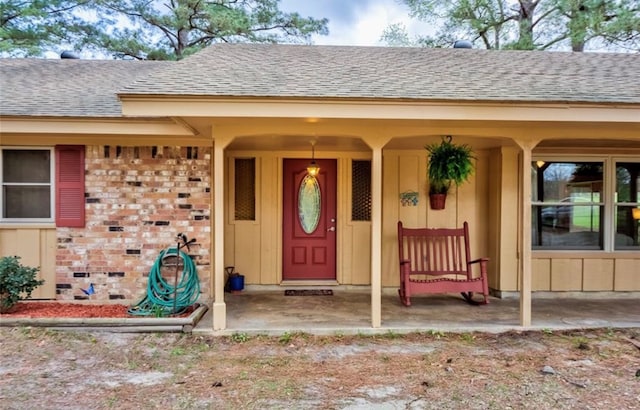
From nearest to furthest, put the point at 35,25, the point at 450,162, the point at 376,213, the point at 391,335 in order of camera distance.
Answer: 1. the point at 391,335
2. the point at 376,213
3. the point at 450,162
4. the point at 35,25

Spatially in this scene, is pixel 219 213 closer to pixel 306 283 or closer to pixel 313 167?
pixel 313 167

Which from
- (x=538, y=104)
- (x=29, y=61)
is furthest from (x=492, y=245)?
(x=29, y=61)

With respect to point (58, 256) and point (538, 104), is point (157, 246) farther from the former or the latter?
point (538, 104)

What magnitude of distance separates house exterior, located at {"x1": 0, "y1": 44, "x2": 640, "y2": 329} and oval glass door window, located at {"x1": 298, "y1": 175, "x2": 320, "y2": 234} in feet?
0.07

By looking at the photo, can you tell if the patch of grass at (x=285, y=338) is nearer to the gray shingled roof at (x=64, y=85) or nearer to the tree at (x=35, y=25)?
the gray shingled roof at (x=64, y=85)

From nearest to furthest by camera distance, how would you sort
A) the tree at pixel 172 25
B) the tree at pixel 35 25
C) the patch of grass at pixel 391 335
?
the patch of grass at pixel 391 335 < the tree at pixel 35 25 < the tree at pixel 172 25

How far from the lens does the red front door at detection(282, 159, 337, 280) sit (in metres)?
5.93

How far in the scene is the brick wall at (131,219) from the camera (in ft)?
15.6

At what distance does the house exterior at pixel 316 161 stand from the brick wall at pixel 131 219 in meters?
0.02

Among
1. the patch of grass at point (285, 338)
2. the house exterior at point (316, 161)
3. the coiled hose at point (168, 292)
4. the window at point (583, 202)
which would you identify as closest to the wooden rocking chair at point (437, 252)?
the house exterior at point (316, 161)

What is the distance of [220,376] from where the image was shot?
3104 millimetres

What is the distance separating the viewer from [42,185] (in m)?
4.82

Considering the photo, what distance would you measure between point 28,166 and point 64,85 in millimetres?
1378

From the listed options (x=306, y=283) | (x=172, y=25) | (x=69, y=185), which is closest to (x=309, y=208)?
(x=306, y=283)
